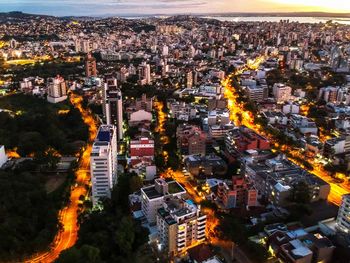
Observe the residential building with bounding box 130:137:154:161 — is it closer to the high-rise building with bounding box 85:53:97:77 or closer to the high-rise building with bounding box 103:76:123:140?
the high-rise building with bounding box 103:76:123:140

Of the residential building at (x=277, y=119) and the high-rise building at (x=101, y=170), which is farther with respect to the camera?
the residential building at (x=277, y=119)

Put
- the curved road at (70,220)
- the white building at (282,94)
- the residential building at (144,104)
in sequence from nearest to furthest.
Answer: the curved road at (70,220)
the residential building at (144,104)
the white building at (282,94)

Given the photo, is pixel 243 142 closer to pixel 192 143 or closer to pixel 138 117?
pixel 192 143

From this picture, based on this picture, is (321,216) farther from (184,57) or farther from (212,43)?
(212,43)

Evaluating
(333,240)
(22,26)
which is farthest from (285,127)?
(22,26)

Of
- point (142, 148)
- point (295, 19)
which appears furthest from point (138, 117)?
point (295, 19)

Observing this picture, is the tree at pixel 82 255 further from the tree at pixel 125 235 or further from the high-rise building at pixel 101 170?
the high-rise building at pixel 101 170

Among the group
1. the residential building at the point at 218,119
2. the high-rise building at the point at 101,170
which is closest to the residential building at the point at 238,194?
the high-rise building at the point at 101,170

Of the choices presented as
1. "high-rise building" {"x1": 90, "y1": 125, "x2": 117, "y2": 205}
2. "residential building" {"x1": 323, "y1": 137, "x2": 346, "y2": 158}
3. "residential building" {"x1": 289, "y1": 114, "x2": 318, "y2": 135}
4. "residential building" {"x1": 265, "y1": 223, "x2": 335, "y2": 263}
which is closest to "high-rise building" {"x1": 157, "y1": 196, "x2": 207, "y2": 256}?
"residential building" {"x1": 265, "y1": 223, "x2": 335, "y2": 263}
